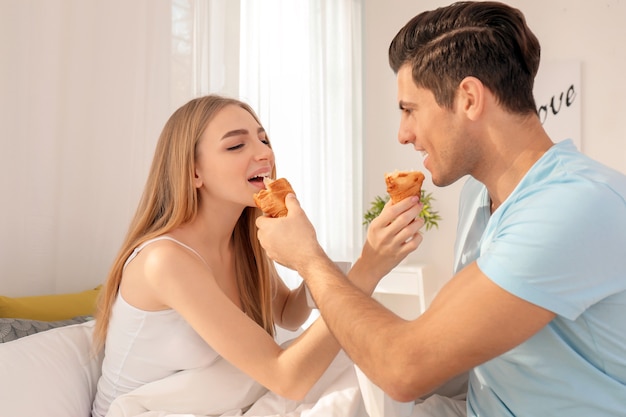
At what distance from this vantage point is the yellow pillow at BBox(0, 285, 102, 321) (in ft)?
5.85

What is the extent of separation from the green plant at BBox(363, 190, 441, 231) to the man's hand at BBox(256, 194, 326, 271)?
10.7 ft

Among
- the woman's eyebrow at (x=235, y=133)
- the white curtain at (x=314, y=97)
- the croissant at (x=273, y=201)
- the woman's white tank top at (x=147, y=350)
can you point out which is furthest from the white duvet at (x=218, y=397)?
the white curtain at (x=314, y=97)

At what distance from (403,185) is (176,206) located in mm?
728

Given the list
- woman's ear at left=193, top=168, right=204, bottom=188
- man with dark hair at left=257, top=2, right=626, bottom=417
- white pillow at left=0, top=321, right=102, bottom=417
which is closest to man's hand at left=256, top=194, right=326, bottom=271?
man with dark hair at left=257, top=2, right=626, bottom=417

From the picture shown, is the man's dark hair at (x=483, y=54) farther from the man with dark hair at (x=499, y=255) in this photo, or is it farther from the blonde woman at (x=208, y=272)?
the blonde woman at (x=208, y=272)

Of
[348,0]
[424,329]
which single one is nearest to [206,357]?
[424,329]

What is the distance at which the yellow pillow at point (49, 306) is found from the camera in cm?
178

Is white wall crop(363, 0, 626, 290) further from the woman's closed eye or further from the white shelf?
the woman's closed eye

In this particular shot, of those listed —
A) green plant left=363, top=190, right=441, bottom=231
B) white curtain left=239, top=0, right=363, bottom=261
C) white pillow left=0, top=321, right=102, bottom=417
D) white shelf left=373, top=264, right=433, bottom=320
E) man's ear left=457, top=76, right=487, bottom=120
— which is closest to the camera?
man's ear left=457, top=76, right=487, bottom=120

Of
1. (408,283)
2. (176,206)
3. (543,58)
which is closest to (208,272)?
(176,206)

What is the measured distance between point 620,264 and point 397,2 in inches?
189

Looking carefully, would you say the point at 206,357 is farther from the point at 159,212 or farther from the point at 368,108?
the point at 368,108

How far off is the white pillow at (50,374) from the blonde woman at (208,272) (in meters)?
0.05

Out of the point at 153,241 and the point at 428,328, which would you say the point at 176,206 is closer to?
the point at 153,241
